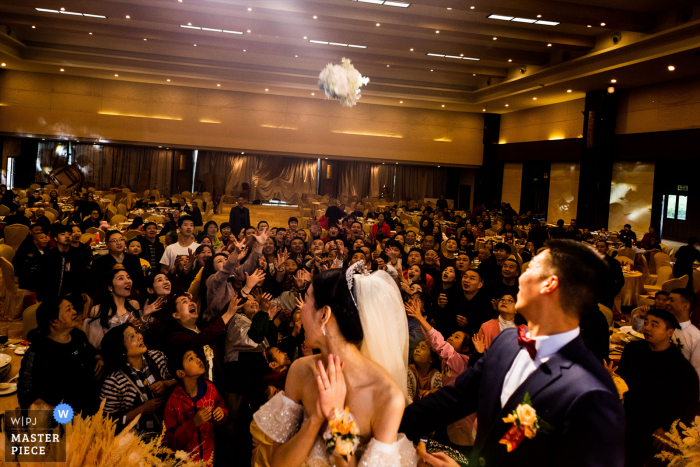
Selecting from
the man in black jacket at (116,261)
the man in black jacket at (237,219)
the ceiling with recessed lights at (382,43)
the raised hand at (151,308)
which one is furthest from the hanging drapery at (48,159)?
the raised hand at (151,308)

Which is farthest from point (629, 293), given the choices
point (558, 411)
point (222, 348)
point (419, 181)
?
point (419, 181)

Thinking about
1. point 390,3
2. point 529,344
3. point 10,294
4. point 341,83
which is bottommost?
point 10,294

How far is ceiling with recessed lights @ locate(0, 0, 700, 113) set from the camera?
32.5ft

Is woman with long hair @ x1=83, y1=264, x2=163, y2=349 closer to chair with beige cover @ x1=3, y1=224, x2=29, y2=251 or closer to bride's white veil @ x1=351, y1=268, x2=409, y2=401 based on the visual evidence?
bride's white veil @ x1=351, y1=268, x2=409, y2=401

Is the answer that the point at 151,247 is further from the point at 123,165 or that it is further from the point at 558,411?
the point at 123,165

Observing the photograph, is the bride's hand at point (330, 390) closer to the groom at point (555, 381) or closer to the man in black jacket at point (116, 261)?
the groom at point (555, 381)

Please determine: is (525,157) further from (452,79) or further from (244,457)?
(244,457)

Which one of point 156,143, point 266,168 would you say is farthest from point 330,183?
point 156,143

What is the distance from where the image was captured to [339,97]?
14.5 ft

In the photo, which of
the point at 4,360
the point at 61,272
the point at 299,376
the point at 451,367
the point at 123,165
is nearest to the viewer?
the point at 299,376

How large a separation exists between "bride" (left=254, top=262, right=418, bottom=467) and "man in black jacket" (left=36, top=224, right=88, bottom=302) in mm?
4398

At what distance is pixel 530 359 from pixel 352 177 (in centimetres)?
2068

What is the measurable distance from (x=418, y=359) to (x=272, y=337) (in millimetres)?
1198

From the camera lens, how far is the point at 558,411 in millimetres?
1354
